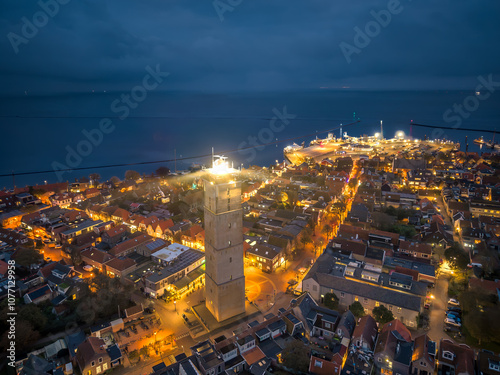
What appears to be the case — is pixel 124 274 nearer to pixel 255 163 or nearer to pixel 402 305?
pixel 402 305

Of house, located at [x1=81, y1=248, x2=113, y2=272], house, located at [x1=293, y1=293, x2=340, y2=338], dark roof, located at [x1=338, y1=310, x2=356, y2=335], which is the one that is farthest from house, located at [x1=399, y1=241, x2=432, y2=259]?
house, located at [x1=81, y1=248, x2=113, y2=272]

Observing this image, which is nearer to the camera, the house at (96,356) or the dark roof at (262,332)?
the house at (96,356)

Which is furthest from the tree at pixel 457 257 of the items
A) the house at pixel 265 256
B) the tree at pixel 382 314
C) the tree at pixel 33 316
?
the tree at pixel 33 316

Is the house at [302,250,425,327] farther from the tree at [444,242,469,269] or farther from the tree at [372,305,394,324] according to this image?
the tree at [444,242,469,269]

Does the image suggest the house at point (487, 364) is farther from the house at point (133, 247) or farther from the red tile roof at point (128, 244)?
the red tile roof at point (128, 244)

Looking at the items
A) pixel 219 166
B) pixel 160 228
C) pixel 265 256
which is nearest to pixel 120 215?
pixel 160 228

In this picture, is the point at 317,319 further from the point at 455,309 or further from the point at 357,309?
the point at 455,309

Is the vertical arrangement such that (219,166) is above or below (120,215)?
above

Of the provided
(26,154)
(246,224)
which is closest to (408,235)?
(246,224)
